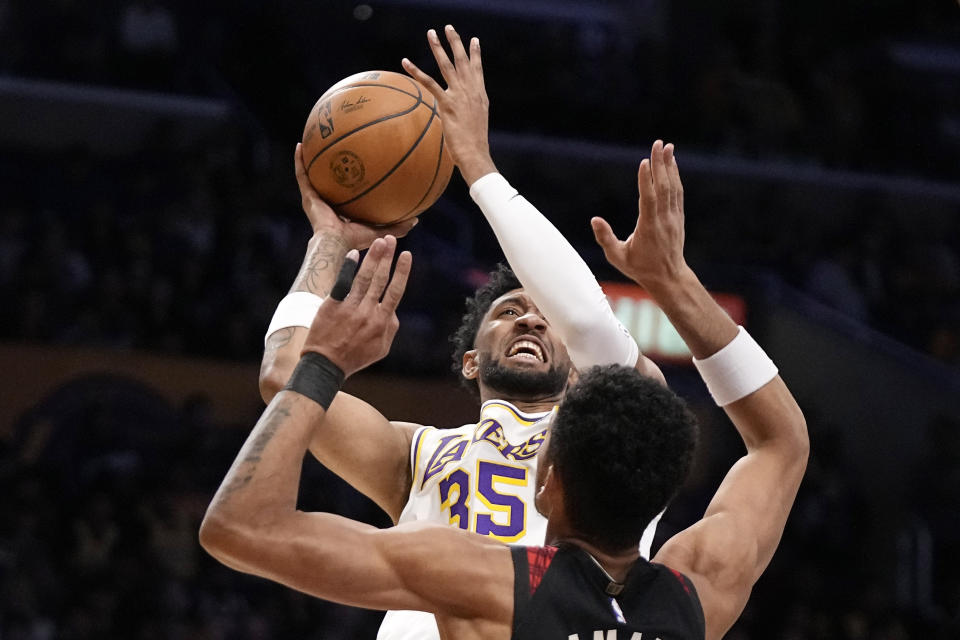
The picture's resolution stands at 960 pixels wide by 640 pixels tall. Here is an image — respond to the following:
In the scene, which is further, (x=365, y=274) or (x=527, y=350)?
(x=527, y=350)

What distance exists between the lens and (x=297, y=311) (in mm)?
3250

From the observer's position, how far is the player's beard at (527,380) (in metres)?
3.97

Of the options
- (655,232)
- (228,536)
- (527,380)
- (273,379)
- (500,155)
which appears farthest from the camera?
(500,155)

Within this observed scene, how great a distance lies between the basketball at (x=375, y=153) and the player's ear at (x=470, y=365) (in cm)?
70

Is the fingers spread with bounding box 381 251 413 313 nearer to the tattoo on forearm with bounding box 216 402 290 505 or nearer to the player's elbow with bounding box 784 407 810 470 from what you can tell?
the tattoo on forearm with bounding box 216 402 290 505

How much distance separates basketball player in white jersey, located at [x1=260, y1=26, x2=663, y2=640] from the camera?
3352 mm

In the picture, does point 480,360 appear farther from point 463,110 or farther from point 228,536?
point 228,536

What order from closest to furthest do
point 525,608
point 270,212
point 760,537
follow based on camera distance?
point 525,608, point 760,537, point 270,212

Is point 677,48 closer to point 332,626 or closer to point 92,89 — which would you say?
point 92,89

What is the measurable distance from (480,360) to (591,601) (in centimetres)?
157

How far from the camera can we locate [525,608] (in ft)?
8.43

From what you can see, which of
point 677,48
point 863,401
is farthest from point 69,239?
point 677,48

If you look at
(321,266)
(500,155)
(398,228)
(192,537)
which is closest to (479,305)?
(398,228)

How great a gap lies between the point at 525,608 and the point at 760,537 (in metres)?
0.66
